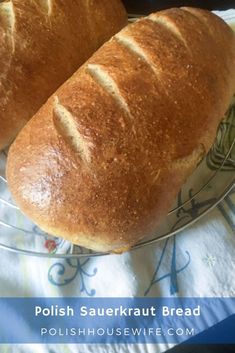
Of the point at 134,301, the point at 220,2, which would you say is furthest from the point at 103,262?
the point at 220,2

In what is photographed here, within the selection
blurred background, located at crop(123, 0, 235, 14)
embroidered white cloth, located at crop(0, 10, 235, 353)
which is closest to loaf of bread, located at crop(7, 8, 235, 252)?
embroidered white cloth, located at crop(0, 10, 235, 353)

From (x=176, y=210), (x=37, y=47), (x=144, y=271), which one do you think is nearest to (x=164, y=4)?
(x=37, y=47)

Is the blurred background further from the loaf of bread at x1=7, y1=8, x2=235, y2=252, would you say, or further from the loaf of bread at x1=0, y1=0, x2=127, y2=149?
the loaf of bread at x1=7, y1=8, x2=235, y2=252

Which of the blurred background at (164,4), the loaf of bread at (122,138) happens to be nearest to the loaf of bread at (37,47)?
the loaf of bread at (122,138)

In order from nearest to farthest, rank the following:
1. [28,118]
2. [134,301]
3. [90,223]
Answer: [90,223], [134,301], [28,118]

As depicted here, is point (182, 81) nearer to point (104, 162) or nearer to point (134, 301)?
point (104, 162)
